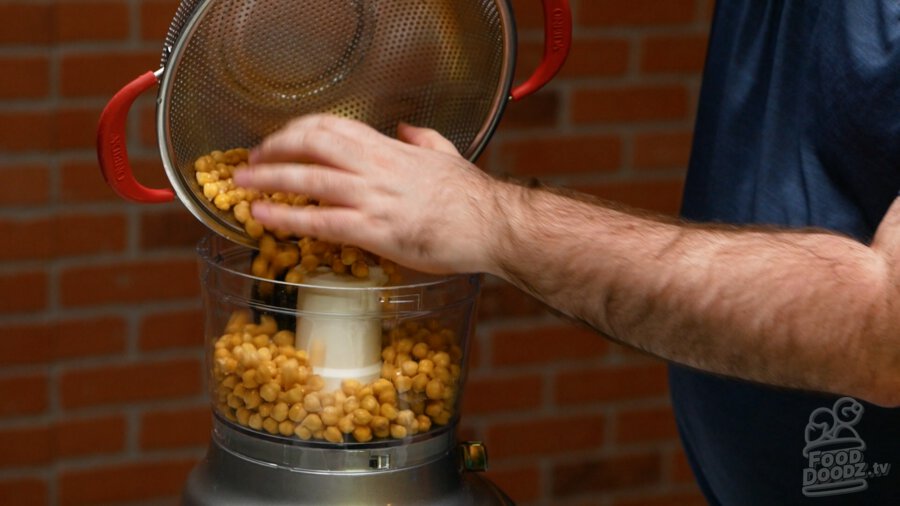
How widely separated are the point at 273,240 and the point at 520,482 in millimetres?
968

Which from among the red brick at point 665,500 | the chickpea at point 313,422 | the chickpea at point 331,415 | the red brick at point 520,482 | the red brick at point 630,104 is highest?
the red brick at point 630,104

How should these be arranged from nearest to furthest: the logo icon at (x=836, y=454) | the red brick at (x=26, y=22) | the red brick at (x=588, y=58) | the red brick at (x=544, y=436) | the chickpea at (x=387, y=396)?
1. the chickpea at (x=387, y=396)
2. the logo icon at (x=836, y=454)
3. the red brick at (x=26, y=22)
4. the red brick at (x=588, y=58)
5. the red brick at (x=544, y=436)

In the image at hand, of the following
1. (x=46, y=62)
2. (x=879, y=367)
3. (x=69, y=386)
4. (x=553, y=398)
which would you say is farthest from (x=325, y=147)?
(x=553, y=398)

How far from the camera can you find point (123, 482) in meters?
1.65

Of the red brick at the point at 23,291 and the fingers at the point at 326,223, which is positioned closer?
the fingers at the point at 326,223

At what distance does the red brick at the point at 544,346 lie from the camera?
1771 millimetres

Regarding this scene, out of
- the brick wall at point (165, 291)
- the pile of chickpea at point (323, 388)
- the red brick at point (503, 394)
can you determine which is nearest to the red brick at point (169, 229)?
the brick wall at point (165, 291)

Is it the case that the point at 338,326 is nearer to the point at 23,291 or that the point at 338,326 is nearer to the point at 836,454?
the point at 836,454

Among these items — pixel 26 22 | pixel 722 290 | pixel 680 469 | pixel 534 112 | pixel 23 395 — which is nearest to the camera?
pixel 722 290

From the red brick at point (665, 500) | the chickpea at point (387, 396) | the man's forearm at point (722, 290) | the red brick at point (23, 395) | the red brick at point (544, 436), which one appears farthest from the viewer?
the red brick at point (665, 500)

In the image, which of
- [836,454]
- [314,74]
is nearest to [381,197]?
[314,74]

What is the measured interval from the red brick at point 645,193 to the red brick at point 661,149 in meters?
0.03

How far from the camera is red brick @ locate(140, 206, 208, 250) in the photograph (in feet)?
5.23

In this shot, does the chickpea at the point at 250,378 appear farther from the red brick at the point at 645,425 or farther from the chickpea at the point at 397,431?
the red brick at the point at 645,425
